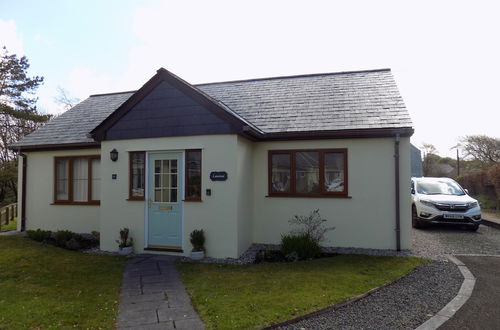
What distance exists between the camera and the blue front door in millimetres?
8156

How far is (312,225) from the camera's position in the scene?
8789 mm

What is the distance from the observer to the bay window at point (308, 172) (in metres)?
8.80

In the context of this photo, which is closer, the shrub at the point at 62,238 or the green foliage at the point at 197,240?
the green foliage at the point at 197,240

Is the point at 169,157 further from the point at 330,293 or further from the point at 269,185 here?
the point at 330,293

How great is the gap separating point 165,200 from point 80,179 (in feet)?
15.1

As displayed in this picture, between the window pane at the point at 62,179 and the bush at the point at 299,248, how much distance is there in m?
8.29

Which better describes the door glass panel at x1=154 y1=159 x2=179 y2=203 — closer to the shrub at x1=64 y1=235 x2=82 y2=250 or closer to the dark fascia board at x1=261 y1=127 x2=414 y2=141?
the dark fascia board at x1=261 y1=127 x2=414 y2=141

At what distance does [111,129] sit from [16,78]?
22700 millimetres

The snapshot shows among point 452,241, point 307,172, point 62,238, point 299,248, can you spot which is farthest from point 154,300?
point 452,241

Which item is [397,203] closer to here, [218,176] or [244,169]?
A: [244,169]

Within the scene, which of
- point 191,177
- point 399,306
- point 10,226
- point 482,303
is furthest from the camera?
point 10,226

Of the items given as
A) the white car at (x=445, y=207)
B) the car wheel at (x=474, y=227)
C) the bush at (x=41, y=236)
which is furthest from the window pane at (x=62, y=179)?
the car wheel at (x=474, y=227)

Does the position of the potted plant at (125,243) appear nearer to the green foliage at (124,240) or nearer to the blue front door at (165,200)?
the green foliage at (124,240)

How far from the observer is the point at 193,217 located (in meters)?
7.95
